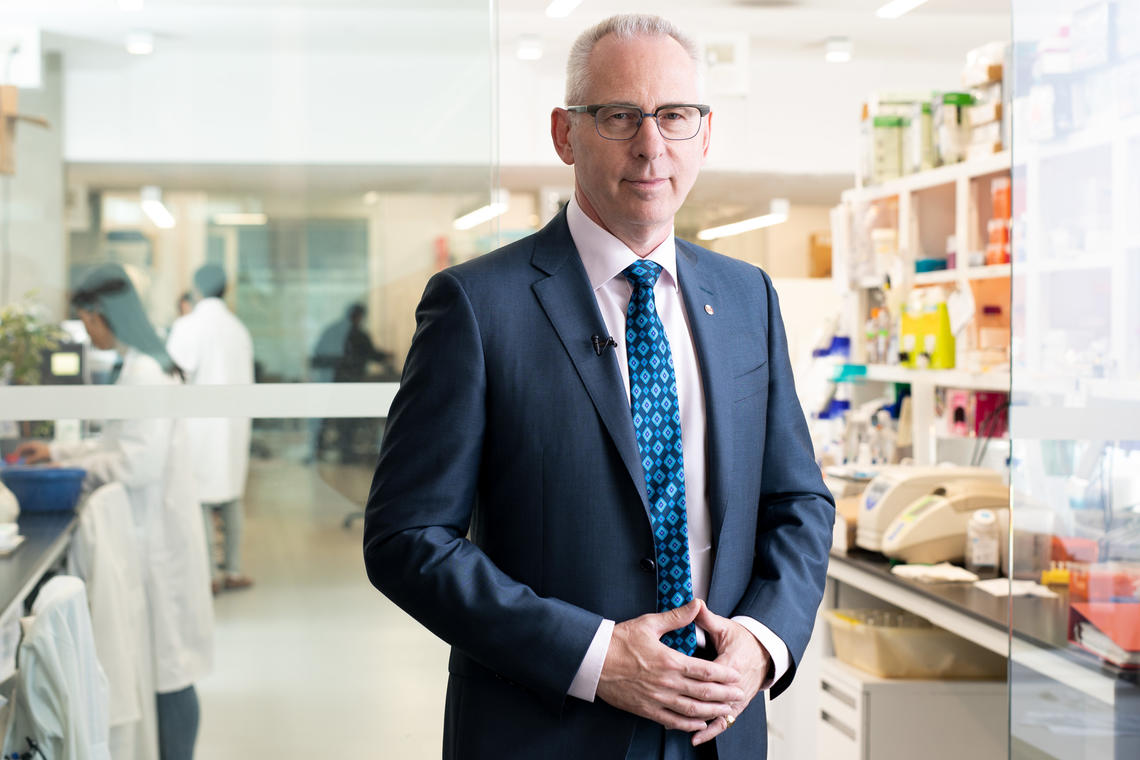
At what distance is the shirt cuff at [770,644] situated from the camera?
51.1 inches

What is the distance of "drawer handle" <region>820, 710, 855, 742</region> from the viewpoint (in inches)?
120

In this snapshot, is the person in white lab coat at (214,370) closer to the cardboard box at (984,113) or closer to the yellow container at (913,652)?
the yellow container at (913,652)

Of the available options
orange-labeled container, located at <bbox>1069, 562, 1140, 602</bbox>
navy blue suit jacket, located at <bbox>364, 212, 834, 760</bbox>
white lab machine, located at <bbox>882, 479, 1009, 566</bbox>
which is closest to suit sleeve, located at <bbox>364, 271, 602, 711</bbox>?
navy blue suit jacket, located at <bbox>364, 212, 834, 760</bbox>

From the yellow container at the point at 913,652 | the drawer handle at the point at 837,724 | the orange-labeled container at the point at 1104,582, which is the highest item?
the orange-labeled container at the point at 1104,582

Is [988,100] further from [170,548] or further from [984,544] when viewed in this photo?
[170,548]

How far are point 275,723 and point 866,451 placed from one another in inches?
112

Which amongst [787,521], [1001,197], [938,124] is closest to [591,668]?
[787,521]

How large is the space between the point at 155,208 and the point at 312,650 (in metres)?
0.92

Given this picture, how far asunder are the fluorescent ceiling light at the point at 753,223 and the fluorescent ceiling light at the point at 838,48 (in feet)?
5.07

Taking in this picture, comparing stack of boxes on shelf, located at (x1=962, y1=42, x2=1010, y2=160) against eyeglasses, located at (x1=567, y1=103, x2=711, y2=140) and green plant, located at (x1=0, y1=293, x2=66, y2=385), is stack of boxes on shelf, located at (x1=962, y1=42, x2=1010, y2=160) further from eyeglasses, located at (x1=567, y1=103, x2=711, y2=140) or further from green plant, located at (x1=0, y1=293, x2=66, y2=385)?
green plant, located at (x1=0, y1=293, x2=66, y2=385)

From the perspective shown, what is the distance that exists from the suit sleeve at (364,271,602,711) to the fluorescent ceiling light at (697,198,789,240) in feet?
26.3

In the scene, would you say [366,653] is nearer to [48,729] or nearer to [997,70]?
[48,729]

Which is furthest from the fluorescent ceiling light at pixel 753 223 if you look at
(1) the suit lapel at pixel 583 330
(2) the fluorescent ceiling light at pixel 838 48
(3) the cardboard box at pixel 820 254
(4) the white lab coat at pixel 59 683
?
(1) the suit lapel at pixel 583 330

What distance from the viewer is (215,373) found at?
2137 mm
